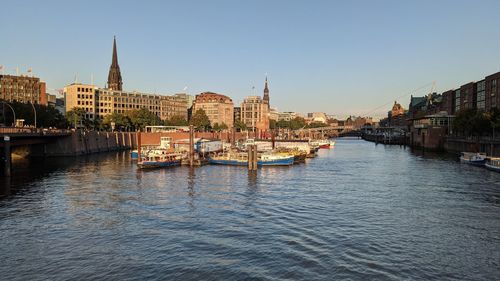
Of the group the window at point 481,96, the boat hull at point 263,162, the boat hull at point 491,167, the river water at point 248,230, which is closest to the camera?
the river water at point 248,230

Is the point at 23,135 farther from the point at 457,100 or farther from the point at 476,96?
the point at 457,100

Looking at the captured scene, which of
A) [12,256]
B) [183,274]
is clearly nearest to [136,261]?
[183,274]

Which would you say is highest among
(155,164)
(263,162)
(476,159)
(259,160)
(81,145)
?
(81,145)

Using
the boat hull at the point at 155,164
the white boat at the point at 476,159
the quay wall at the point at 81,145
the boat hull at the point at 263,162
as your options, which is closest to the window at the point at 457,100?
the white boat at the point at 476,159

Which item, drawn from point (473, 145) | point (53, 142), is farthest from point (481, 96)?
point (53, 142)

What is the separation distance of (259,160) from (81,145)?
201ft

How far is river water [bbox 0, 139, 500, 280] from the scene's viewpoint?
90.4 feet

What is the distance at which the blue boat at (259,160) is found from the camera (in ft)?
311

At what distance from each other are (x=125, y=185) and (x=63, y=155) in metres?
62.7

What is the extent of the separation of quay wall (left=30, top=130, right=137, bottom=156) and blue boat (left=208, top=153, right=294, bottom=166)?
4579 cm

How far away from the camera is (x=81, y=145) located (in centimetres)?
12462

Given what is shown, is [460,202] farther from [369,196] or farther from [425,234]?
[425,234]

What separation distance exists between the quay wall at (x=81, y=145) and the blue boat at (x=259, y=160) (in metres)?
45.8

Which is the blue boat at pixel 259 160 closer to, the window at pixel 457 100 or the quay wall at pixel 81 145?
the quay wall at pixel 81 145
